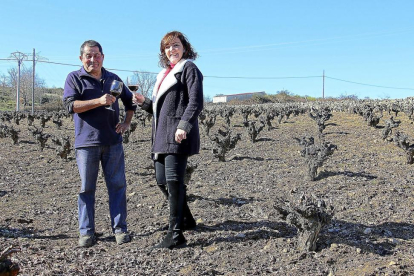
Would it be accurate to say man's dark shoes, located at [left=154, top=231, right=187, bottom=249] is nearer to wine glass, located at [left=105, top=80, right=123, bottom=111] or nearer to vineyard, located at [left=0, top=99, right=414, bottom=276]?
vineyard, located at [left=0, top=99, right=414, bottom=276]

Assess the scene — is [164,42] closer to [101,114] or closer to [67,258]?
[101,114]

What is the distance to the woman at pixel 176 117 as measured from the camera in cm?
326

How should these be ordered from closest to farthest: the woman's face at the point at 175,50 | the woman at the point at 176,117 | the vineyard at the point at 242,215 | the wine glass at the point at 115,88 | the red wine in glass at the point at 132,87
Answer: the vineyard at the point at 242,215 → the woman at the point at 176,117 → the woman's face at the point at 175,50 → the wine glass at the point at 115,88 → the red wine in glass at the point at 132,87

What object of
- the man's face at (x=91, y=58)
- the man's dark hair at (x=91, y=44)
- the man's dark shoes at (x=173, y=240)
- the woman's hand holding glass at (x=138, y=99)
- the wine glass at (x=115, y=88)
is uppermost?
the man's dark hair at (x=91, y=44)

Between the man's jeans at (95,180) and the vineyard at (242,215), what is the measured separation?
0.22m

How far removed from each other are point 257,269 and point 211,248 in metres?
0.53

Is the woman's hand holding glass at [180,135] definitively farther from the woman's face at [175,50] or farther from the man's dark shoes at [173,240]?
the man's dark shoes at [173,240]

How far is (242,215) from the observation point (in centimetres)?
464

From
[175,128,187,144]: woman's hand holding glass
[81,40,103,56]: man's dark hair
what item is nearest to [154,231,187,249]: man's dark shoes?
[175,128,187,144]: woman's hand holding glass

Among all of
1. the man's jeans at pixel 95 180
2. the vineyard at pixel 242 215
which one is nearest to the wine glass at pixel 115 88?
the man's jeans at pixel 95 180

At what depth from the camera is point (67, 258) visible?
336 cm

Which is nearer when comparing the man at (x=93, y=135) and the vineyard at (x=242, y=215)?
the vineyard at (x=242, y=215)

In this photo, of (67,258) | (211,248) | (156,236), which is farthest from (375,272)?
(67,258)

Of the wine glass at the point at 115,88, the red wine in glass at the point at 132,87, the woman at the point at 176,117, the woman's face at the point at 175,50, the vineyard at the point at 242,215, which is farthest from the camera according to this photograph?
the red wine in glass at the point at 132,87
